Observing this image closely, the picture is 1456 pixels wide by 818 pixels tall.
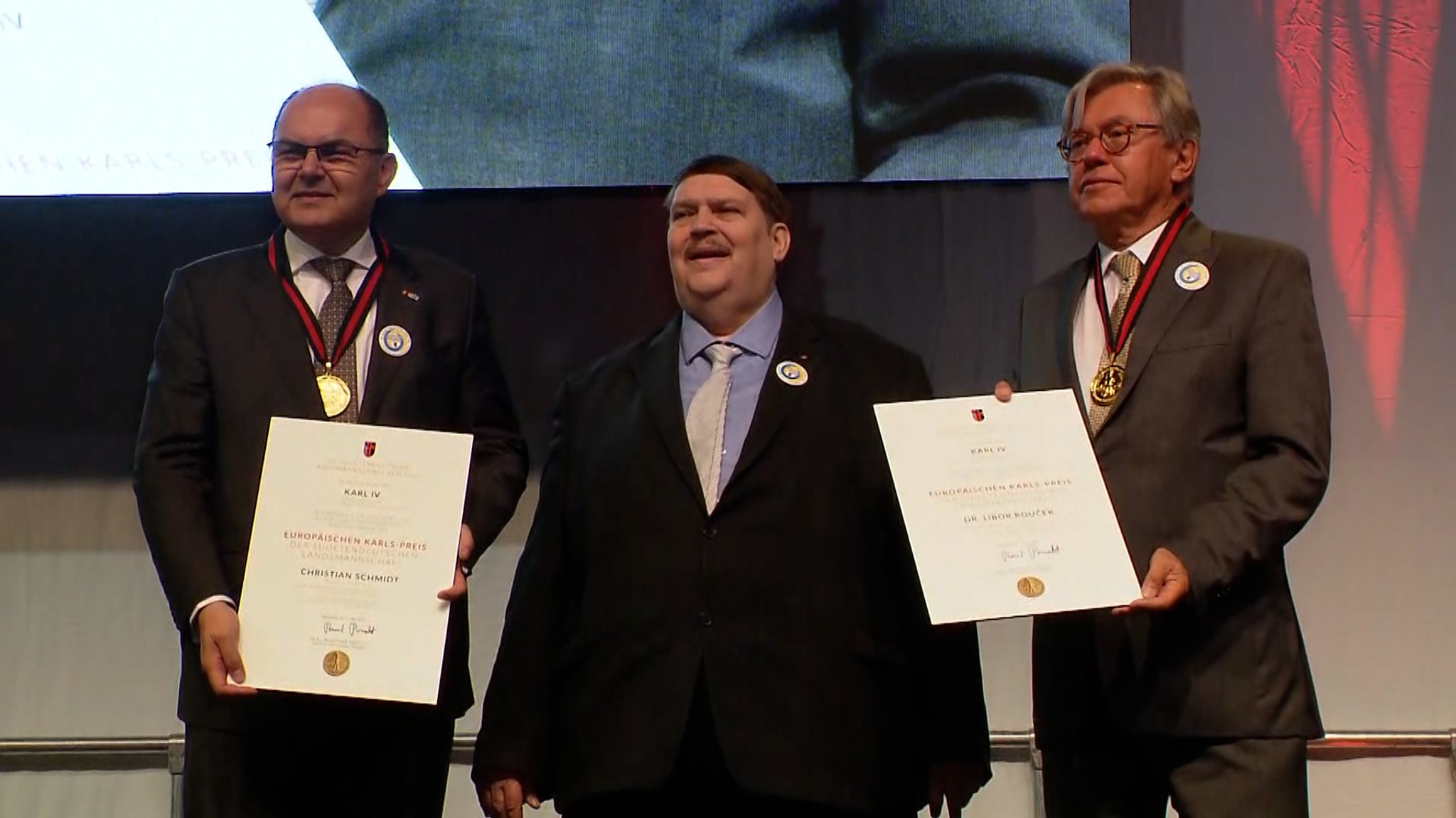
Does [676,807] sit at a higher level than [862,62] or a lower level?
lower

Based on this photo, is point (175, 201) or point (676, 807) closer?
point (676, 807)

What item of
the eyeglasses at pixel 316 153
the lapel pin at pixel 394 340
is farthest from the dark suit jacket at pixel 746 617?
the eyeglasses at pixel 316 153

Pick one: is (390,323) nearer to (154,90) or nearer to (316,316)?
(316,316)

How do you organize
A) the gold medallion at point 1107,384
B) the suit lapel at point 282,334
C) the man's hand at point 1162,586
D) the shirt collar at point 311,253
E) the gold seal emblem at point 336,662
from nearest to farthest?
the man's hand at point 1162,586 → the gold seal emblem at point 336,662 → the gold medallion at point 1107,384 → the suit lapel at point 282,334 → the shirt collar at point 311,253

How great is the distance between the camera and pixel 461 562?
2.23 meters

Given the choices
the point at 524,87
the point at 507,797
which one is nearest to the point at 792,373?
the point at 507,797

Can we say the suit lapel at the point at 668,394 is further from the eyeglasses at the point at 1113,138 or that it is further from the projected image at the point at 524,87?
the projected image at the point at 524,87

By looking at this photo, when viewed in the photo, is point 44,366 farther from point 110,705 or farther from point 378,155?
point 378,155

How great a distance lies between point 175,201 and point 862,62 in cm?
177

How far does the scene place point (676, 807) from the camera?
85.7 inches

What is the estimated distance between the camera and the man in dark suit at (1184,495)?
204 cm

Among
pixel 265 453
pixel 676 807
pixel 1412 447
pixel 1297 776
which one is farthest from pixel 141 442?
pixel 1412 447

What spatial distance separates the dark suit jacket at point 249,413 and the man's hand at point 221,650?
0.05 meters

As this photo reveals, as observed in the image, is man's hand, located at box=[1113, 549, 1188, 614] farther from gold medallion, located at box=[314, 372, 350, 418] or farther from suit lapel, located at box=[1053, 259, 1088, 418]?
gold medallion, located at box=[314, 372, 350, 418]
